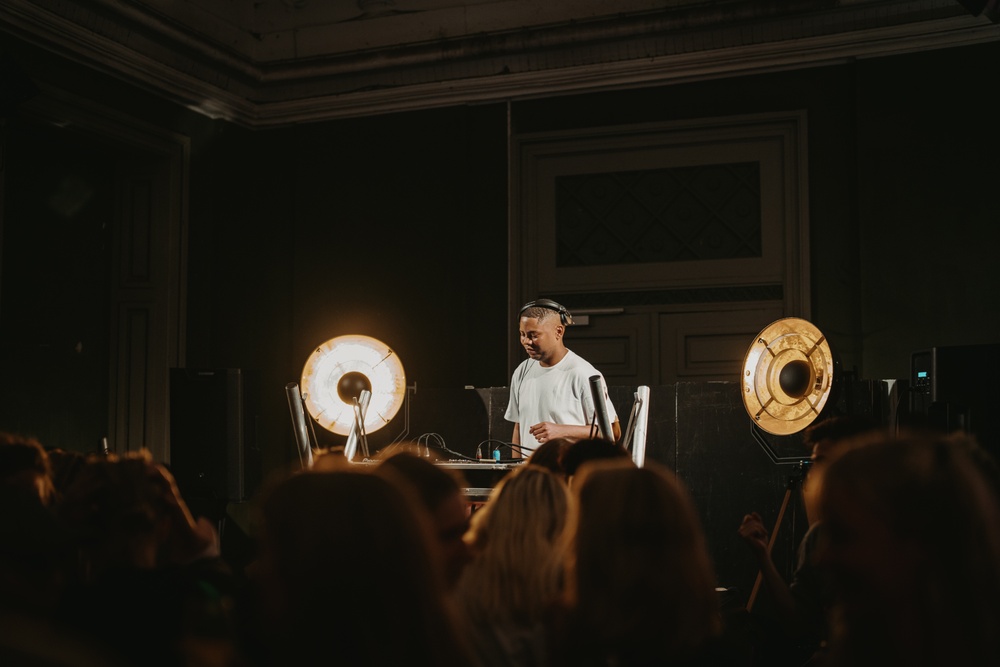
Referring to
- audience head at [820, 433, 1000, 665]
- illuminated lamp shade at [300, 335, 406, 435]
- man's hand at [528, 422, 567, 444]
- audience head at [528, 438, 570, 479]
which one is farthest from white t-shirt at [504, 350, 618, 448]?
audience head at [820, 433, 1000, 665]

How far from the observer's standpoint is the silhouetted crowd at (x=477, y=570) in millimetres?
1359

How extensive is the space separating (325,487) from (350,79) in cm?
669

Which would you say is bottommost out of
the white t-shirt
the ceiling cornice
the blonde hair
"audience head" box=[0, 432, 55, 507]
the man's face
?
the blonde hair

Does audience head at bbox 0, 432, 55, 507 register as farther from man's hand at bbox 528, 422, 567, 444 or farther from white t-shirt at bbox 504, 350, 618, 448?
white t-shirt at bbox 504, 350, 618, 448

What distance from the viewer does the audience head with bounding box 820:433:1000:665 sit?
1340 millimetres

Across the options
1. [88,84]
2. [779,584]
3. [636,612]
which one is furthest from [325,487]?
[88,84]

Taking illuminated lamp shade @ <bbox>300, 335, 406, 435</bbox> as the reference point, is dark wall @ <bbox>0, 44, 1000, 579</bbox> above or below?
above

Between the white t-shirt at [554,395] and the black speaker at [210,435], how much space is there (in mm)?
1744

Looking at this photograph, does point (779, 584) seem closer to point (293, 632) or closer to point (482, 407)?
point (293, 632)

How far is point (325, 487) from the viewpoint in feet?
4.87

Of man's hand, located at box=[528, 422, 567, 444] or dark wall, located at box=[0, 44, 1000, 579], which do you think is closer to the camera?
man's hand, located at box=[528, 422, 567, 444]

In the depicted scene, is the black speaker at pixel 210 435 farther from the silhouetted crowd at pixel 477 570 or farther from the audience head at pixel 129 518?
the audience head at pixel 129 518

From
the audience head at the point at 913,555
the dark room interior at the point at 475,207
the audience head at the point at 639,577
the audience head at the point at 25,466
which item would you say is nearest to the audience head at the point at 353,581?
the audience head at the point at 639,577

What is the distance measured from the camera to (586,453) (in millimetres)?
Result: 3055
